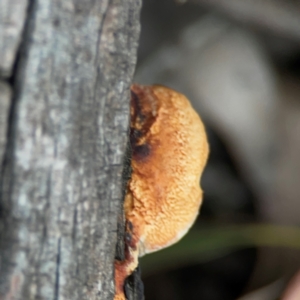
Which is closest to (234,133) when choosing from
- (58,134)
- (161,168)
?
(161,168)

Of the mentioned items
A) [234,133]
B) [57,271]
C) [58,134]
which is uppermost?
[58,134]

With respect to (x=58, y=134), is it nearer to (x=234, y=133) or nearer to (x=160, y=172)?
(x=160, y=172)

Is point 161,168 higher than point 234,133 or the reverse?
higher

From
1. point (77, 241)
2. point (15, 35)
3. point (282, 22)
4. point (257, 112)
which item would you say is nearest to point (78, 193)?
point (77, 241)

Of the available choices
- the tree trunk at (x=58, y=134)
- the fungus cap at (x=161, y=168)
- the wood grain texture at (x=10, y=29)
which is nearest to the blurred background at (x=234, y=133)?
the fungus cap at (x=161, y=168)

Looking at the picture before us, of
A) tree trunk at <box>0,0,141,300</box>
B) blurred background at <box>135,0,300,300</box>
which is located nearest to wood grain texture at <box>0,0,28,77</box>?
tree trunk at <box>0,0,141,300</box>

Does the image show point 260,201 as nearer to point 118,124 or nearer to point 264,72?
point 264,72
